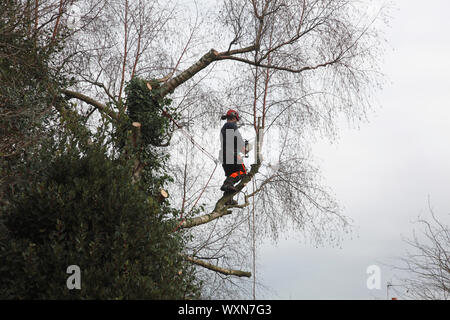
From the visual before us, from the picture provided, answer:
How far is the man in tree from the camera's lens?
877 cm

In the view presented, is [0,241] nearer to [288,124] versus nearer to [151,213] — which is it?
[151,213]

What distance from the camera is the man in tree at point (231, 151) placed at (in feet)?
28.8

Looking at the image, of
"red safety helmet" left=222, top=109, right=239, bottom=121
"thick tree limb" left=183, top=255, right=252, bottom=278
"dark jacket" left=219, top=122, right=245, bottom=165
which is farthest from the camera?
"thick tree limb" left=183, top=255, right=252, bottom=278

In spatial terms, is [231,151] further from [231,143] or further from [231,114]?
[231,114]

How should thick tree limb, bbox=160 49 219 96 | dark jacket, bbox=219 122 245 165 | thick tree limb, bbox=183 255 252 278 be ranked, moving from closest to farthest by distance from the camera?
dark jacket, bbox=219 122 245 165 < thick tree limb, bbox=160 49 219 96 < thick tree limb, bbox=183 255 252 278

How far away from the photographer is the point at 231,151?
8.88m

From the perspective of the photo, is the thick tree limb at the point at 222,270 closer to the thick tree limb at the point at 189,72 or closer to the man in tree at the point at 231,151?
the man in tree at the point at 231,151

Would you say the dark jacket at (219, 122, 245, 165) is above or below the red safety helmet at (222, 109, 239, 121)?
below

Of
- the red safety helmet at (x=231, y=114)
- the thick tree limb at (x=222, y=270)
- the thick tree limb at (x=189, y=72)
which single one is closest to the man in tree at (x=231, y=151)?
the red safety helmet at (x=231, y=114)

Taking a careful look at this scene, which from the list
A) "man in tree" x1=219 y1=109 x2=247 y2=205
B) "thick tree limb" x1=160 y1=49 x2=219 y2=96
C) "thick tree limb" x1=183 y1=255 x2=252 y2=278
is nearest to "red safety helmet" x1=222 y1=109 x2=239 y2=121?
"man in tree" x1=219 y1=109 x2=247 y2=205

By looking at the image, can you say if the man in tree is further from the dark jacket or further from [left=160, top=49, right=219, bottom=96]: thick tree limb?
[left=160, top=49, right=219, bottom=96]: thick tree limb
